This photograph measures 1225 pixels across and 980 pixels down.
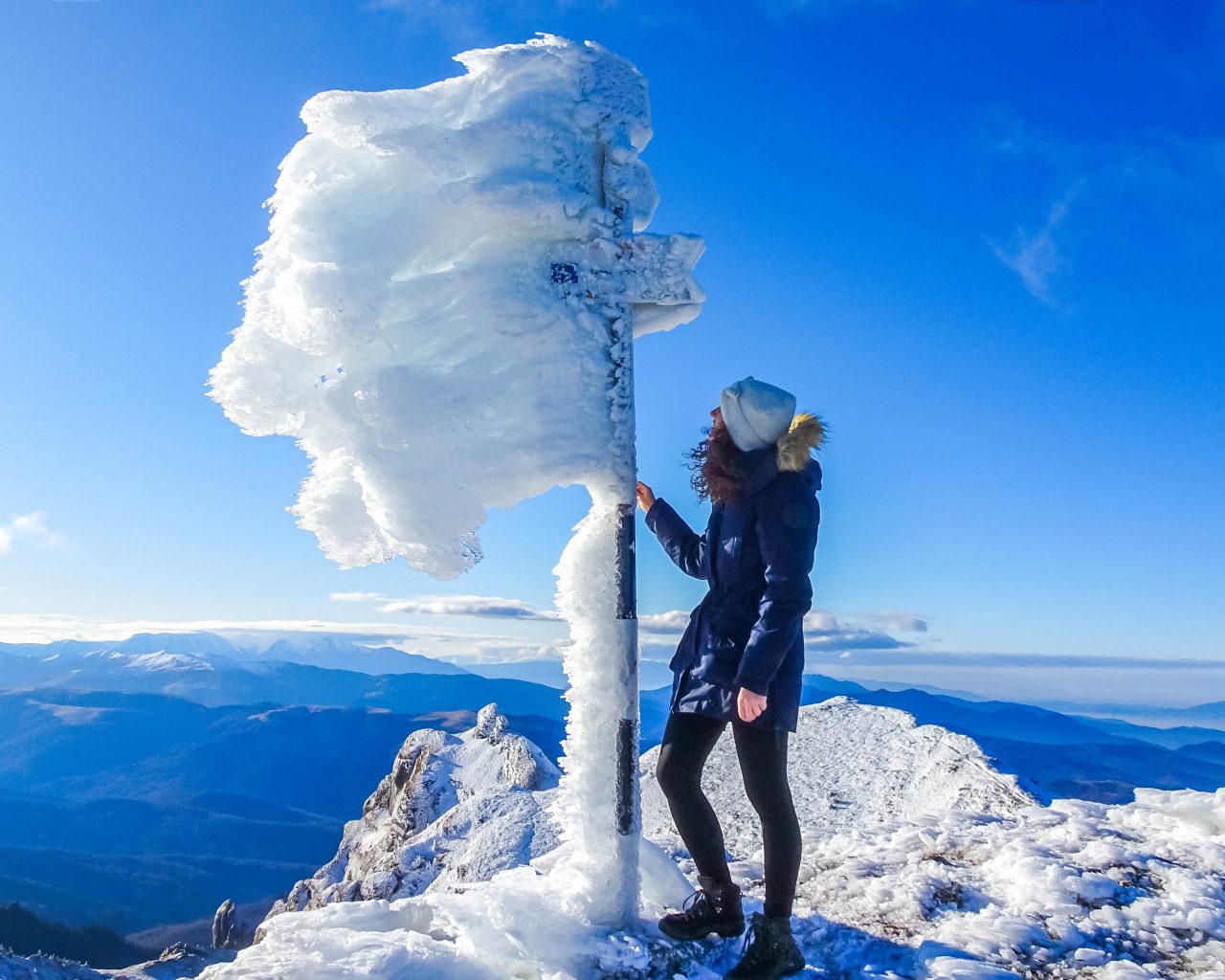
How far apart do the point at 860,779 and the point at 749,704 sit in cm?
678

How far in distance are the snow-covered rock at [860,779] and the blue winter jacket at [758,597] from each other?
304cm

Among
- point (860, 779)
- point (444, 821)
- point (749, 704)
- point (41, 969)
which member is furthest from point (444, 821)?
point (749, 704)

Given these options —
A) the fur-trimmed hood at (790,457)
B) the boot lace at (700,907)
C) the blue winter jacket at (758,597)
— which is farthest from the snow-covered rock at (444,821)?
the fur-trimmed hood at (790,457)

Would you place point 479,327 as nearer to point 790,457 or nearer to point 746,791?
point 790,457

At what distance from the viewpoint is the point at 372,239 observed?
3344 mm

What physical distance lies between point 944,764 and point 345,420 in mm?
7598

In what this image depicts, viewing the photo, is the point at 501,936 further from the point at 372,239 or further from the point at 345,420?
the point at 372,239

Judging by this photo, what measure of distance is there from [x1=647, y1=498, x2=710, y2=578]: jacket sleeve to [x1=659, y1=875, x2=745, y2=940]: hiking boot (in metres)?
1.56

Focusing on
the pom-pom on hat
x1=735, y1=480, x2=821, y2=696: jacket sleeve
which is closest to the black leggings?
x1=735, y1=480, x2=821, y2=696: jacket sleeve

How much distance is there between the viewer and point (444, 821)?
26.1ft

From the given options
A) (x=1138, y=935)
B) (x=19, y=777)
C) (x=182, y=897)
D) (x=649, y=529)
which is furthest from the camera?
(x=19, y=777)

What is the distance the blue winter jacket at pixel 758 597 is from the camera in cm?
305

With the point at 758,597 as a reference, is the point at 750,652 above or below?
below

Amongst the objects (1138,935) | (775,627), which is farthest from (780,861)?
(1138,935)
